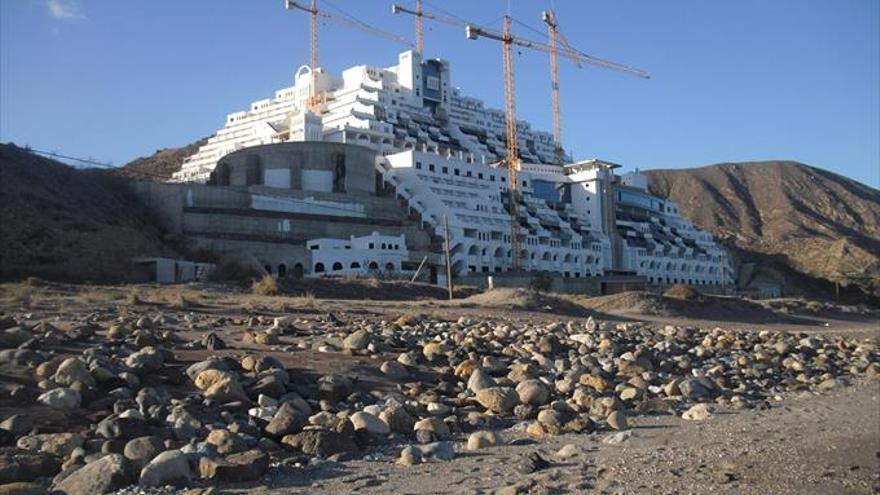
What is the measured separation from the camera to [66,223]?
52406 mm

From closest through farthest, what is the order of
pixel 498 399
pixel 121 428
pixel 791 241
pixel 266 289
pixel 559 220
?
pixel 121 428 < pixel 498 399 < pixel 266 289 < pixel 559 220 < pixel 791 241

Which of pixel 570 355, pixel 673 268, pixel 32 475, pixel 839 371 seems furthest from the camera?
pixel 673 268

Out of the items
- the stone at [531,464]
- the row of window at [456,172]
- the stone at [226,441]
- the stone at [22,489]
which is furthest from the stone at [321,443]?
the row of window at [456,172]

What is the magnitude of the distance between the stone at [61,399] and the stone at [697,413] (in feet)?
28.7

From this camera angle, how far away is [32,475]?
754 cm

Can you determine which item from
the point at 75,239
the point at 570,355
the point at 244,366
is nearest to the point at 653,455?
the point at 244,366

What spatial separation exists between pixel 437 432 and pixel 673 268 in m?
97.7

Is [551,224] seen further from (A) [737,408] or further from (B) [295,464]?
(B) [295,464]

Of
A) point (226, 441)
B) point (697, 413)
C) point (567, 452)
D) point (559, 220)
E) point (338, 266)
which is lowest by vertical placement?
point (697, 413)

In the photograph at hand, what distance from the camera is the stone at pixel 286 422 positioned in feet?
31.0

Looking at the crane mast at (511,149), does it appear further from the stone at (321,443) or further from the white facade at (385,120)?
the stone at (321,443)

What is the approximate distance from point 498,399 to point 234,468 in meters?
4.99

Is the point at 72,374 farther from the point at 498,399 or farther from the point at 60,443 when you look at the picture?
the point at 498,399

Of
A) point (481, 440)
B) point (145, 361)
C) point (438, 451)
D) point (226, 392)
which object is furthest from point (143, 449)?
point (481, 440)
